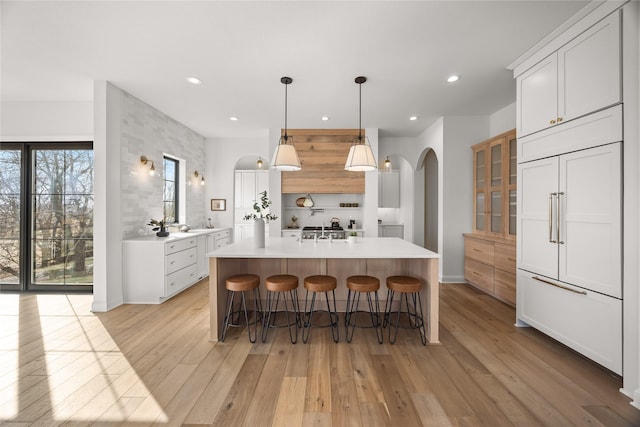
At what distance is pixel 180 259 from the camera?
430 cm

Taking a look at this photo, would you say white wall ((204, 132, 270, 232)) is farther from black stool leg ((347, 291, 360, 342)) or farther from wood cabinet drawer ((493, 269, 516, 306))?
wood cabinet drawer ((493, 269, 516, 306))

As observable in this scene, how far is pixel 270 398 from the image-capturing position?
6.39 ft

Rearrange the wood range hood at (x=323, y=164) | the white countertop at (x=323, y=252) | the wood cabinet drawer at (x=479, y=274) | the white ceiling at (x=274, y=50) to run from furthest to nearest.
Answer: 1. the wood range hood at (x=323, y=164)
2. the wood cabinet drawer at (x=479, y=274)
3. the white countertop at (x=323, y=252)
4. the white ceiling at (x=274, y=50)

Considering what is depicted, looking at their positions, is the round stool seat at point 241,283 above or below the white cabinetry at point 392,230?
below

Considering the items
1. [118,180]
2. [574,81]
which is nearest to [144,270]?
[118,180]

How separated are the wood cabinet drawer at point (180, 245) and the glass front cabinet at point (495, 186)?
15.2 feet

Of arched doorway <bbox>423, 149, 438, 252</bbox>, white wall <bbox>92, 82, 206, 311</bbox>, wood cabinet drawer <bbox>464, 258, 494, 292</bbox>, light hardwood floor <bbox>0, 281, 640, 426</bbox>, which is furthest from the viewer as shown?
arched doorway <bbox>423, 149, 438, 252</bbox>

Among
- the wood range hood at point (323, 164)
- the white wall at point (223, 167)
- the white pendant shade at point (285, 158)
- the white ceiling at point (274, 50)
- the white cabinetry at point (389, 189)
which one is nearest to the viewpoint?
the white ceiling at point (274, 50)

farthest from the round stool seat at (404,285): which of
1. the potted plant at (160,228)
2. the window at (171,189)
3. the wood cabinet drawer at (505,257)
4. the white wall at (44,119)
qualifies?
the white wall at (44,119)

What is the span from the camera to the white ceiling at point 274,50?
2.30m

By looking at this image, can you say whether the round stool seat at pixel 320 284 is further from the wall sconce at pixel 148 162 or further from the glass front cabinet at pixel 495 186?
the wall sconce at pixel 148 162

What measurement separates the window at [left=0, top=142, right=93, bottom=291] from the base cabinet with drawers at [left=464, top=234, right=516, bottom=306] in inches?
227

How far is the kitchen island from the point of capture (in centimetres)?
273

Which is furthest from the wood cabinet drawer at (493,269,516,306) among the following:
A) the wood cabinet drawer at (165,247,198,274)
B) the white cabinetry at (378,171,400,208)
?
the wood cabinet drawer at (165,247,198,274)
